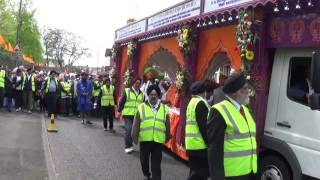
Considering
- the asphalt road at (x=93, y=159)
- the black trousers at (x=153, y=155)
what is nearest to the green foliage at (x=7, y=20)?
the asphalt road at (x=93, y=159)

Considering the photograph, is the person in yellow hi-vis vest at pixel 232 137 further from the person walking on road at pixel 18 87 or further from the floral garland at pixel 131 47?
the person walking on road at pixel 18 87

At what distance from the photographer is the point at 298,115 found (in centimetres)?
711

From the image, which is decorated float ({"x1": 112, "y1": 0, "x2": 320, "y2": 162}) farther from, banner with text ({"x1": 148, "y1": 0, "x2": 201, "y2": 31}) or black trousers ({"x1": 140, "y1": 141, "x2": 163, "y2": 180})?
black trousers ({"x1": 140, "y1": 141, "x2": 163, "y2": 180})

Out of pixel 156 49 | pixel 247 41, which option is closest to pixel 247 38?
pixel 247 41

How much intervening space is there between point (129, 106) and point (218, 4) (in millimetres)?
3846

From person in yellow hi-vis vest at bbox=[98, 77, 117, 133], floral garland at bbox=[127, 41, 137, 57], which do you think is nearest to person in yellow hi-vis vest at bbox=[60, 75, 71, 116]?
person in yellow hi-vis vest at bbox=[98, 77, 117, 133]

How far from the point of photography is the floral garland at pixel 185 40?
10.8m

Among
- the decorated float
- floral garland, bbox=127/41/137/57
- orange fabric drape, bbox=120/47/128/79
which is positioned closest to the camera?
the decorated float

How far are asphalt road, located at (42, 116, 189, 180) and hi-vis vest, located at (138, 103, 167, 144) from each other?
3.77ft

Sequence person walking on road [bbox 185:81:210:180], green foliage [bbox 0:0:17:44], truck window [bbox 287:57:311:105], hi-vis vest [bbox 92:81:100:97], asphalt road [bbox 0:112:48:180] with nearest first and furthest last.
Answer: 1. person walking on road [bbox 185:81:210:180]
2. truck window [bbox 287:57:311:105]
3. asphalt road [bbox 0:112:48:180]
4. hi-vis vest [bbox 92:81:100:97]
5. green foliage [bbox 0:0:17:44]

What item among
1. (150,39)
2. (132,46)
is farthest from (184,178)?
(132,46)

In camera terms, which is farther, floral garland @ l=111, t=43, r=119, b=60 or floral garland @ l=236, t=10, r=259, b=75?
floral garland @ l=111, t=43, r=119, b=60

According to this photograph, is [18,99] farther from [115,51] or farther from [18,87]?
[115,51]

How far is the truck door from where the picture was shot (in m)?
6.84
